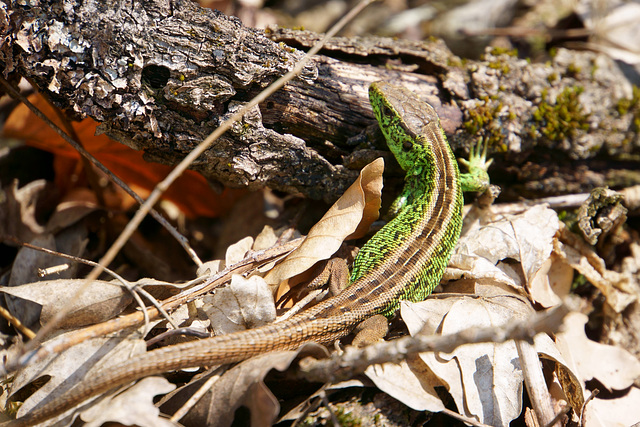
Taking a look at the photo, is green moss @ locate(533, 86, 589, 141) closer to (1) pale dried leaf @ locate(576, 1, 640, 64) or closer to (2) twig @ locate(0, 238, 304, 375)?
(1) pale dried leaf @ locate(576, 1, 640, 64)

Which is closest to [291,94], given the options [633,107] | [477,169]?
[477,169]

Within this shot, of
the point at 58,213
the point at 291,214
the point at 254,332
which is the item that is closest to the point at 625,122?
the point at 291,214

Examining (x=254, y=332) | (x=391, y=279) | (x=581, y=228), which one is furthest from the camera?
(x=581, y=228)

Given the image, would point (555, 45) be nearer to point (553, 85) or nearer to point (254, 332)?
point (553, 85)

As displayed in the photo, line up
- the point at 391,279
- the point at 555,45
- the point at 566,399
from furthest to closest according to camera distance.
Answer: the point at 555,45 → the point at 391,279 → the point at 566,399

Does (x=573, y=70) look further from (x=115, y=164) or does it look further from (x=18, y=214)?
(x=18, y=214)

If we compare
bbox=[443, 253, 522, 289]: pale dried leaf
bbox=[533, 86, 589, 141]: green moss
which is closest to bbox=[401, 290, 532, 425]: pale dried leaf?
bbox=[443, 253, 522, 289]: pale dried leaf
